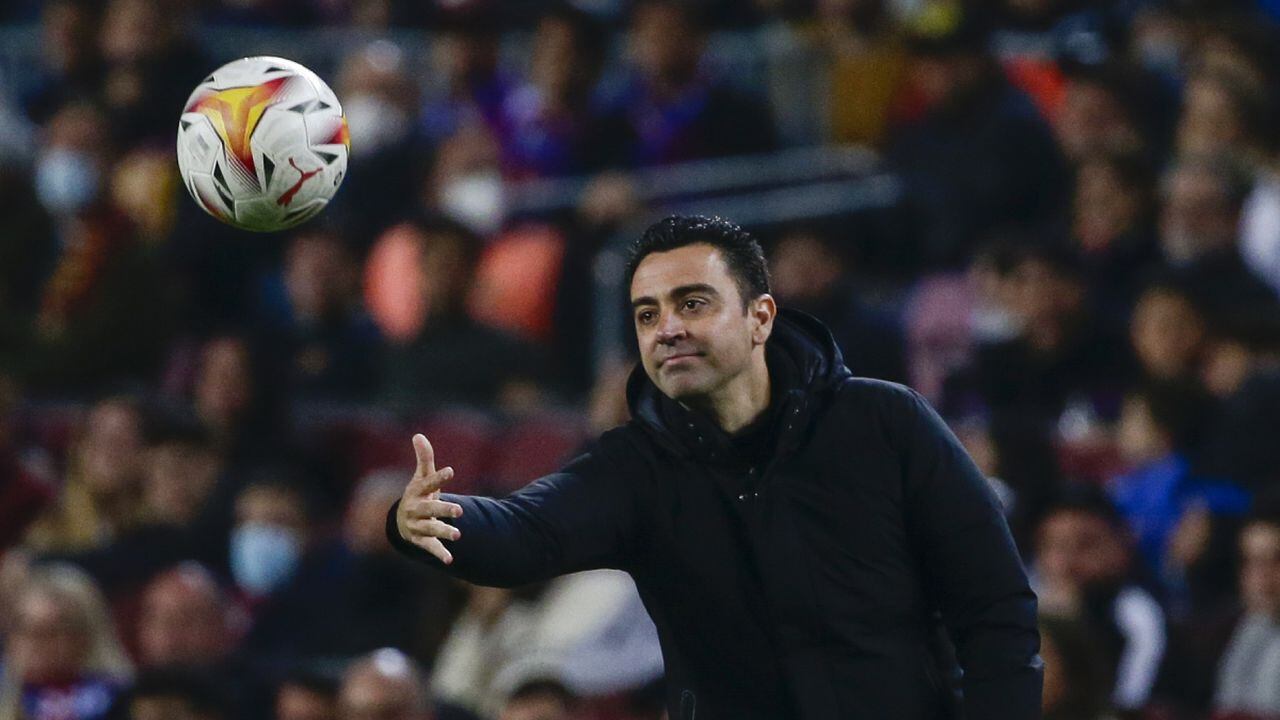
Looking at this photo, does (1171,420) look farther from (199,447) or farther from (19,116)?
(19,116)

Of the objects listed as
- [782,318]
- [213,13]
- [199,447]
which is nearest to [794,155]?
[199,447]

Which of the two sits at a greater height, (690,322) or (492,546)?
(690,322)

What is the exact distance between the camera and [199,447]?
9688 mm

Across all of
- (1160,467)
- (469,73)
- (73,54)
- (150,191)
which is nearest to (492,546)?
(1160,467)

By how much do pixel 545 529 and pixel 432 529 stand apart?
1.15 ft

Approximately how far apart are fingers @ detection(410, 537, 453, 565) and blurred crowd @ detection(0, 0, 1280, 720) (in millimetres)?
2540

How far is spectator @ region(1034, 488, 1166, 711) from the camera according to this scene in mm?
6941

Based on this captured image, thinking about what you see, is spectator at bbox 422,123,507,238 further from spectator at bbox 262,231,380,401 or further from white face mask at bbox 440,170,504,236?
spectator at bbox 262,231,380,401

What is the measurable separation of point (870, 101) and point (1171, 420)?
10.9 feet

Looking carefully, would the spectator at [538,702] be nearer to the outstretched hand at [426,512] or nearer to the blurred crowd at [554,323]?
the blurred crowd at [554,323]

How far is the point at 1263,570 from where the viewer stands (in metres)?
6.71

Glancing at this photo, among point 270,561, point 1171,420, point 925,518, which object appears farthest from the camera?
point 270,561

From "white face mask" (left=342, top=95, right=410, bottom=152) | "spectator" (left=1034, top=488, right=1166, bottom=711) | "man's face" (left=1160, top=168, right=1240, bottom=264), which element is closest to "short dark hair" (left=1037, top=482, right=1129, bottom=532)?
"spectator" (left=1034, top=488, right=1166, bottom=711)

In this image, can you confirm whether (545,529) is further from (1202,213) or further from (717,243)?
(1202,213)
